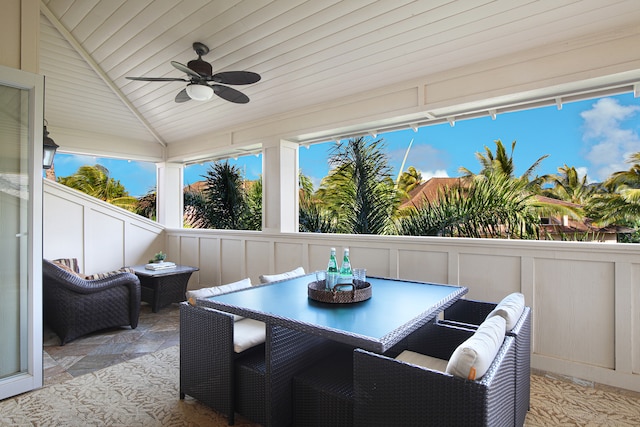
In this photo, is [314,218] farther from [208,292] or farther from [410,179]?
[208,292]

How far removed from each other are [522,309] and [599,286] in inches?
43.6

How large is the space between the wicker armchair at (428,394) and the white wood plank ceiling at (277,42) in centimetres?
235

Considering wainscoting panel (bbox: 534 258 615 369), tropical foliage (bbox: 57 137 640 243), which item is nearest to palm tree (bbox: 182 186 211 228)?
tropical foliage (bbox: 57 137 640 243)

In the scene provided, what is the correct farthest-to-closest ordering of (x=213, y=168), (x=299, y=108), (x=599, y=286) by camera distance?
(x=213, y=168) < (x=299, y=108) < (x=599, y=286)

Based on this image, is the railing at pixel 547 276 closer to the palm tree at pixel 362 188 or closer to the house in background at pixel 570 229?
the palm tree at pixel 362 188

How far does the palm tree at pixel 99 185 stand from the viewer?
29.2 ft

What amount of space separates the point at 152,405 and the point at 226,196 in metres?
4.60

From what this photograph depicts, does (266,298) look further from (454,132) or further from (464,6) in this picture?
(454,132)

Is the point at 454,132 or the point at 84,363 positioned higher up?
the point at 454,132

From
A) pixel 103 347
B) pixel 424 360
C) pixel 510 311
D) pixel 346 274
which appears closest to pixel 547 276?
pixel 510 311

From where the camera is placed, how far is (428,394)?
1.39m

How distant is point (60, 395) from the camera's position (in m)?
2.51

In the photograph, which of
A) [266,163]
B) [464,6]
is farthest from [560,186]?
[266,163]

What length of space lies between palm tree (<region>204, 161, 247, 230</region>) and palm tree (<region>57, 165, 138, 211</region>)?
3533mm
